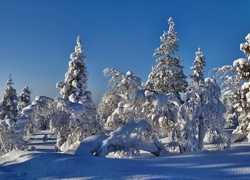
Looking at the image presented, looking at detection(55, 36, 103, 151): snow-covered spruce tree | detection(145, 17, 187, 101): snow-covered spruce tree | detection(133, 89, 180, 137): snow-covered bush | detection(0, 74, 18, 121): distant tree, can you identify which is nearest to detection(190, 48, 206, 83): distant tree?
detection(145, 17, 187, 101): snow-covered spruce tree

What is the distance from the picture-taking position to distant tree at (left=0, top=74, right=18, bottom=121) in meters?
33.8

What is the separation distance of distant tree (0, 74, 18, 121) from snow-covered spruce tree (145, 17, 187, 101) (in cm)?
1880

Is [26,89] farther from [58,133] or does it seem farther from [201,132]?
[201,132]

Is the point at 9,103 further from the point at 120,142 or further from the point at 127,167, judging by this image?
the point at 127,167

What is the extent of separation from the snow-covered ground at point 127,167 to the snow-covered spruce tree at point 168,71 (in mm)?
13424

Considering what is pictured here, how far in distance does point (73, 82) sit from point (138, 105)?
10304mm

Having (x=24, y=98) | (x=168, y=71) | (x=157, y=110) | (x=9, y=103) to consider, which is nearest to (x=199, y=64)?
(x=168, y=71)

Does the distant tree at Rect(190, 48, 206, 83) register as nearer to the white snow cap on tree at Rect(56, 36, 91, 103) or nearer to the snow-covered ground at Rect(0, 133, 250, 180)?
the white snow cap on tree at Rect(56, 36, 91, 103)

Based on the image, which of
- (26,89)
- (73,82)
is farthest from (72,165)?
(26,89)

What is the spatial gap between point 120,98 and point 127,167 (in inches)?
340

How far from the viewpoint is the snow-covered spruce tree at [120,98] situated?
15.3 metres

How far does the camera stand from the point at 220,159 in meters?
10.2

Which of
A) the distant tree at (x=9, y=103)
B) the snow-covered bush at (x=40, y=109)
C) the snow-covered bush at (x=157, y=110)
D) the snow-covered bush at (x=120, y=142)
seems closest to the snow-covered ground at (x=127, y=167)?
the snow-covered bush at (x=120, y=142)

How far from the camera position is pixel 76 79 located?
24250mm
